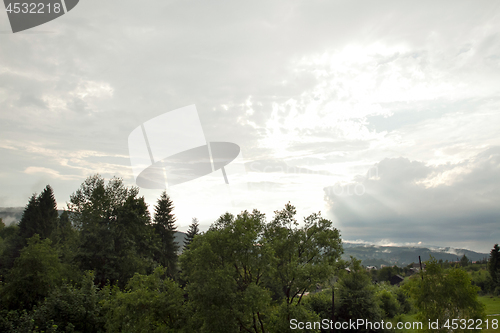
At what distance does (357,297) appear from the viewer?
3056cm

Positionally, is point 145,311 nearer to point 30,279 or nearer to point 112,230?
point 30,279

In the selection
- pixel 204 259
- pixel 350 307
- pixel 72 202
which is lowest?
pixel 350 307

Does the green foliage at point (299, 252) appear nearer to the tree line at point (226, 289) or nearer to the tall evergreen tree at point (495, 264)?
the tree line at point (226, 289)

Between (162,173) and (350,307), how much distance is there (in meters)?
25.0

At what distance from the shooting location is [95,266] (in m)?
32.3

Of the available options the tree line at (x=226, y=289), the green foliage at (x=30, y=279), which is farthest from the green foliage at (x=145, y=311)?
the green foliage at (x=30, y=279)

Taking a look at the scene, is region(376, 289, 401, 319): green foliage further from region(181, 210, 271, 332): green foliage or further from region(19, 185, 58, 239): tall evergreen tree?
region(19, 185, 58, 239): tall evergreen tree

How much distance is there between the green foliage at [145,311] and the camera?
18.0 m

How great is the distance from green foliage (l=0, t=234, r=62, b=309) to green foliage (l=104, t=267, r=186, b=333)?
8.03 m

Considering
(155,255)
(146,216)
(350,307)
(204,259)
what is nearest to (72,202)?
(146,216)

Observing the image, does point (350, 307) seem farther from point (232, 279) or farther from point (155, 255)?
point (155, 255)

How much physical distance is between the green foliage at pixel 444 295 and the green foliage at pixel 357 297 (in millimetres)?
12015

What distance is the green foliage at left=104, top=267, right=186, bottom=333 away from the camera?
58.9 feet

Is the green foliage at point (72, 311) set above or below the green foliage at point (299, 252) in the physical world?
below
